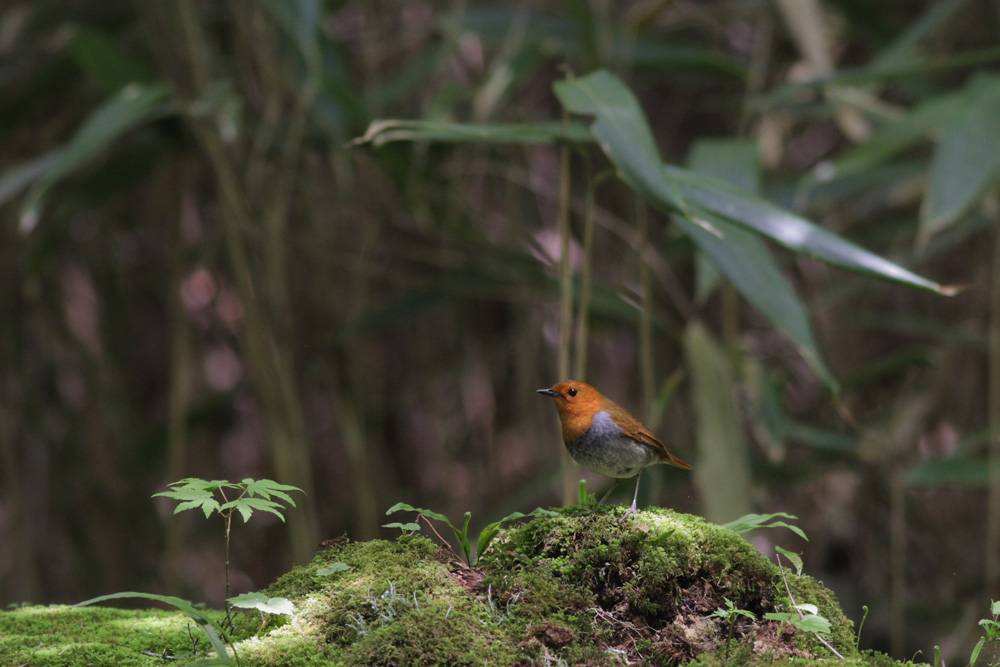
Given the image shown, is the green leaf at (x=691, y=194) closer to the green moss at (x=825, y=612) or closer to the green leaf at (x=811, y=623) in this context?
the green moss at (x=825, y=612)

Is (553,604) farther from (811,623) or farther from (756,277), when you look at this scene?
(756,277)

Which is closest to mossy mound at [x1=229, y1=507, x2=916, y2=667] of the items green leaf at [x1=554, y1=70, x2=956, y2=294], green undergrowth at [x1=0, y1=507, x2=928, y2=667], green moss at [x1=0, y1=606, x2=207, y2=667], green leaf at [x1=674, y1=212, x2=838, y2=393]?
green undergrowth at [x1=0, y1=507, x2=928, y2=667]

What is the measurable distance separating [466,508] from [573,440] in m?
3.78

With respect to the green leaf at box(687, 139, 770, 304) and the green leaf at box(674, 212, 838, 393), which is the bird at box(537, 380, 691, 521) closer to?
the green leaf at box(674, 212, 838, 393)

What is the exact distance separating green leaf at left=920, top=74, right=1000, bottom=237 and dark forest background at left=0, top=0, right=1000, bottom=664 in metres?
0.02

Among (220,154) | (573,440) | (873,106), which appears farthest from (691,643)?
(873,106)

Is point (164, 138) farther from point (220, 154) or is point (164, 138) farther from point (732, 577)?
point (732, 577)

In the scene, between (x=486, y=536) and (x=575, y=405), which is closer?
(x=486, y=536)

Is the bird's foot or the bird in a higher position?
the bird

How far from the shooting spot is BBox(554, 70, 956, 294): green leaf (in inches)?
72.3

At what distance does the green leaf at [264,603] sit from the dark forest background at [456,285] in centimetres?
158

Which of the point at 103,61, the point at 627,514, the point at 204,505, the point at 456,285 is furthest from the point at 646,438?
the point at 103,61

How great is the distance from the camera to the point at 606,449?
6.06ft

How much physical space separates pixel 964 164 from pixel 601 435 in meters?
1.61
